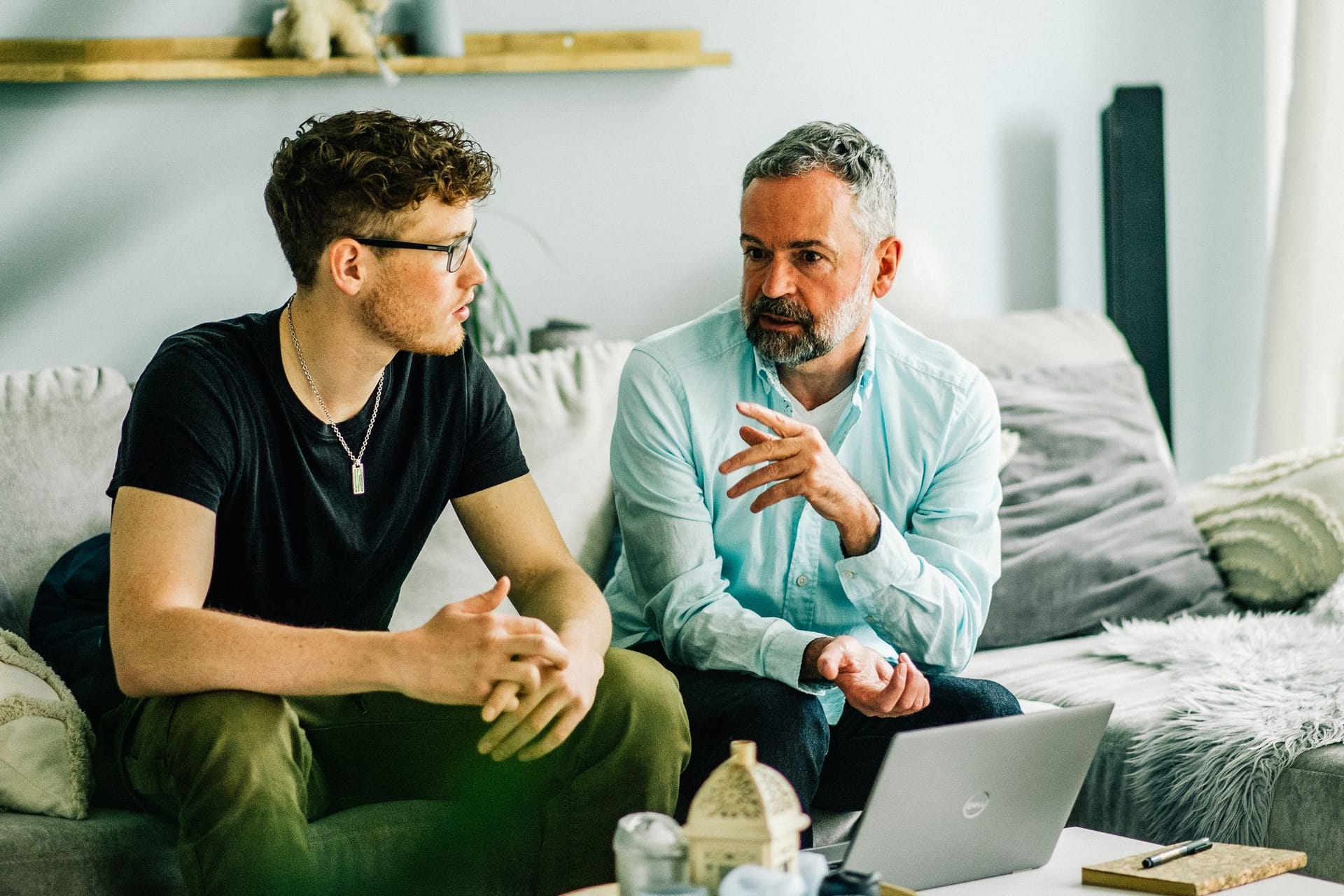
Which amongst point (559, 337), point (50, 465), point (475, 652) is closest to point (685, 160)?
point (559, 337)

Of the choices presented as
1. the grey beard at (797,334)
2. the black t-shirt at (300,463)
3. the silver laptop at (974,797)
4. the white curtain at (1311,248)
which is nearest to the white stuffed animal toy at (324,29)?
the black t-shirt at (300,463)

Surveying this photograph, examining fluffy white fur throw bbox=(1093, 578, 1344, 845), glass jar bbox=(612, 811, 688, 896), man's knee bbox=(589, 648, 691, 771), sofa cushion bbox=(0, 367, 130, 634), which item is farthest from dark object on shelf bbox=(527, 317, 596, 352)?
glass jar bbox=(612, 811, 688, 896)

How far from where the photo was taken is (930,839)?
4.28 feet

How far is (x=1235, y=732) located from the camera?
184cm

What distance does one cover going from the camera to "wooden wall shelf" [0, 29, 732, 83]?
2.35 meters

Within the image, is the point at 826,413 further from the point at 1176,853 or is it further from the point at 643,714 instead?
the point at 1176,853

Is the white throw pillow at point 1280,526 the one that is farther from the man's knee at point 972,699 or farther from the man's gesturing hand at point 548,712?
the man's gesturing hand at point 548,712

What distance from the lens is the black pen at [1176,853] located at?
132 centimetres

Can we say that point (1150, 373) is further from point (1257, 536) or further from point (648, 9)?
point (648, 9)

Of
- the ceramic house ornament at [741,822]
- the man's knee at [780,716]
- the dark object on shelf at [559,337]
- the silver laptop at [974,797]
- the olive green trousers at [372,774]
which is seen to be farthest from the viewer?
the dark object on shelf at [559,337]

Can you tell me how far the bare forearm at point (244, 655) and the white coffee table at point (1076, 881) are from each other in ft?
1.96

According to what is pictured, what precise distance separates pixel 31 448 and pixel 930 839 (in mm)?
1331

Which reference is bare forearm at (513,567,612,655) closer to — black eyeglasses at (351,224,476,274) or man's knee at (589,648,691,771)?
man's knee at (589,648,691,771)

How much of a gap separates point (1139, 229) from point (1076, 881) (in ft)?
6.89
